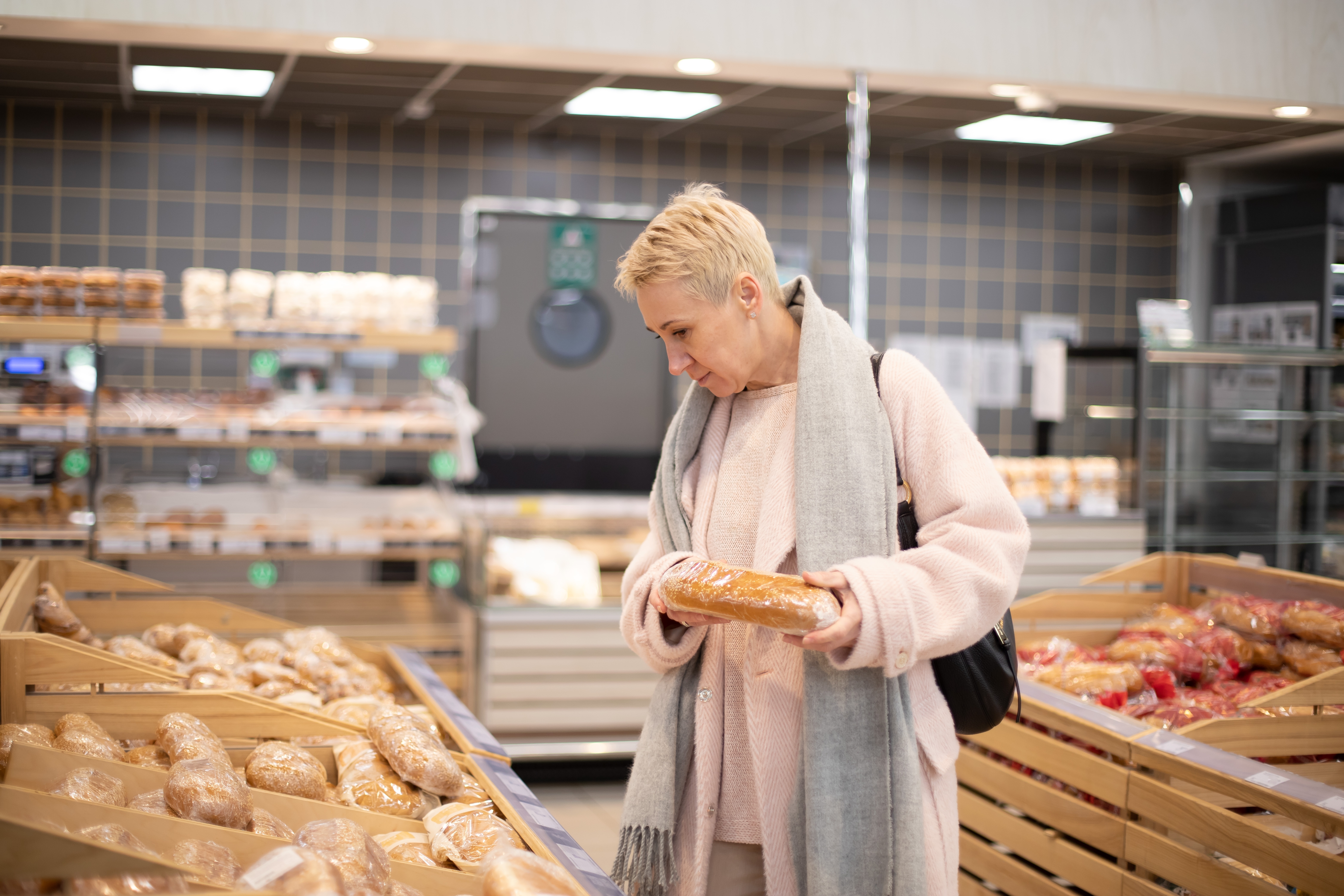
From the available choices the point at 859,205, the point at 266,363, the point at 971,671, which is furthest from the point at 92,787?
the point at 266,363

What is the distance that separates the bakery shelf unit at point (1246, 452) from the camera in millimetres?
3098

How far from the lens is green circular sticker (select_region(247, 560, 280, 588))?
14.5ft

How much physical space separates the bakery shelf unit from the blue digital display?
13.1 ft

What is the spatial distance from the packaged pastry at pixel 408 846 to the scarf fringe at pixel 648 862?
35 centimetres

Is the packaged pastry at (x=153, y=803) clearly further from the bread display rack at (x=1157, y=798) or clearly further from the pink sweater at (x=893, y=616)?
the bread display rack at (x=1157, y=798)

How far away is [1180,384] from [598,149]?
11.3 ft

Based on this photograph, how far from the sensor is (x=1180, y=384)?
4.42m

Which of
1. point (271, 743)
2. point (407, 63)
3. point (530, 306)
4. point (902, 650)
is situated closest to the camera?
point (902, 650)

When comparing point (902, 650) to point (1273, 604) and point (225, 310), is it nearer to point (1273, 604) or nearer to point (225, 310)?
point (1273, 604)

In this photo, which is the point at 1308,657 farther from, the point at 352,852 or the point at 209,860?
the point at 209,860

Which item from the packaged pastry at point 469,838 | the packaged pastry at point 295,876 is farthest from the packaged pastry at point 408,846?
the packaged pastry at point 295,876

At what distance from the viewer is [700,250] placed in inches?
64.8

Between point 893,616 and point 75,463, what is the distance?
356 centimetres

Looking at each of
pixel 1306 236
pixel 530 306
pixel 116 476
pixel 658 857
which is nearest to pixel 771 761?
pixel 658 857
